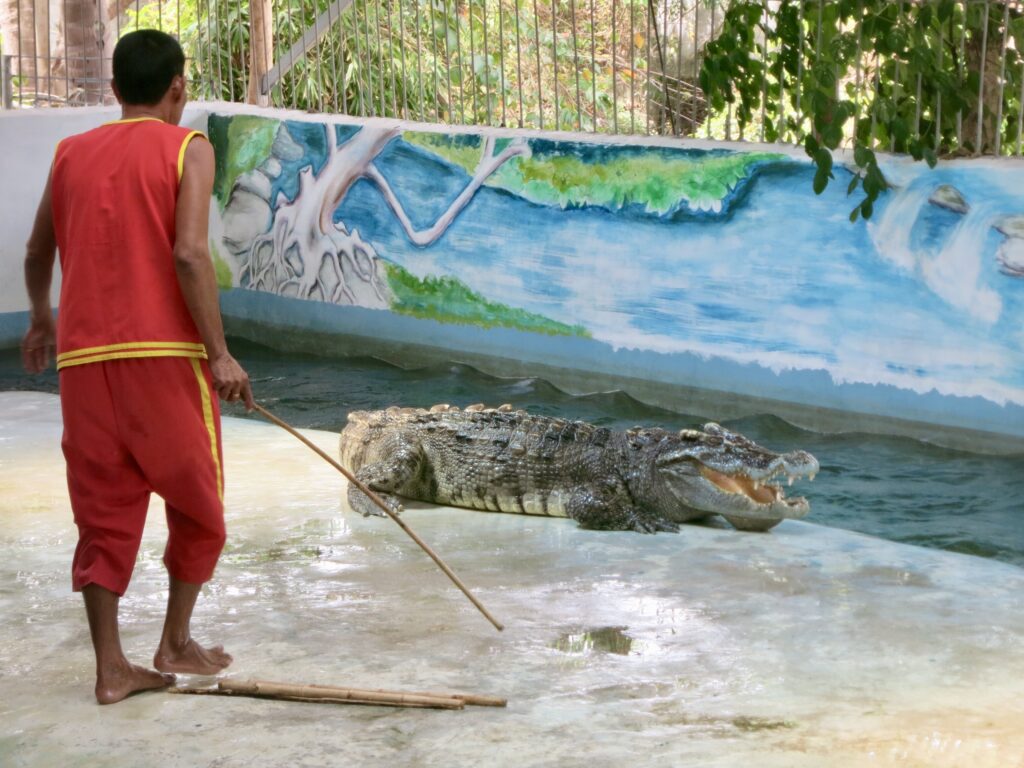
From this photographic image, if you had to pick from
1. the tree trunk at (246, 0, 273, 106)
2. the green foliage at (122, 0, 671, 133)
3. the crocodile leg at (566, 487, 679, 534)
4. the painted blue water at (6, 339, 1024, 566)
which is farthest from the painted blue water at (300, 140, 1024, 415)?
the crocodile leg at (566, 487, 679, 534)

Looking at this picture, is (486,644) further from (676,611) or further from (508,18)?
(508,18)

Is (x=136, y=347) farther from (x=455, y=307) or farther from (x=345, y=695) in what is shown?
(x=455, y=307)

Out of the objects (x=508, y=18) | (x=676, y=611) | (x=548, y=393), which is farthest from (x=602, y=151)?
(x=676, y=611)

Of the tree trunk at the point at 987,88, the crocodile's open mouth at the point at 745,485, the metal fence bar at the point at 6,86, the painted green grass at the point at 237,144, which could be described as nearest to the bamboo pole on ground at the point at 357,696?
the crocodile's open mouth at the point at 745,485

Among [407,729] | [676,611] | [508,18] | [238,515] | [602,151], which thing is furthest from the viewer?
[508,18]

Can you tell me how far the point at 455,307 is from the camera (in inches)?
402

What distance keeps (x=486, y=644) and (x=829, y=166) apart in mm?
4800

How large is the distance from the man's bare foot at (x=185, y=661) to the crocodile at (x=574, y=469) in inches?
81.5

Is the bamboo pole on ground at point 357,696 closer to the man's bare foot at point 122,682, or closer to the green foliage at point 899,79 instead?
the man's bare foot at point 122,682

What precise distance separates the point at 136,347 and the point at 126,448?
0.27 m

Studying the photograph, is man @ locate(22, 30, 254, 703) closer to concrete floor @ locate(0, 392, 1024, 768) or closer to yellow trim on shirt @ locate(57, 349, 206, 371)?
yellow trim on shirt @ locate(57, 349, 206, 371)

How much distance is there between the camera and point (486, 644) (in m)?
4.14

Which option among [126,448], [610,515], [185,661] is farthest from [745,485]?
[126,448]

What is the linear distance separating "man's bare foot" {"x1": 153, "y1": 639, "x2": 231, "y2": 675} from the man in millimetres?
191
